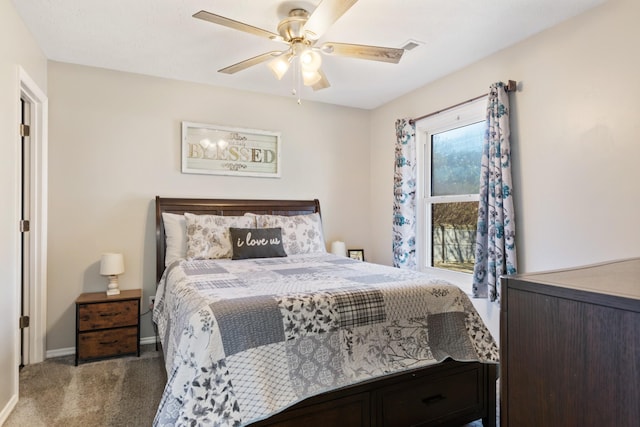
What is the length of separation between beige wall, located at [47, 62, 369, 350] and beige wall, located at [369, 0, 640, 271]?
89.7 inches

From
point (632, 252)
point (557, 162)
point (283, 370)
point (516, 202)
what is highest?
point (557, 162)

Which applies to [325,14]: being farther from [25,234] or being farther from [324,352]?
[25,234]

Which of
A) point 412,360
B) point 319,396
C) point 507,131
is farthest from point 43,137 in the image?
point 507,131

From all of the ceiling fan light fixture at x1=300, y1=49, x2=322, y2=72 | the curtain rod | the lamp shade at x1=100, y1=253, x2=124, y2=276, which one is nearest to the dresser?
the ceiling fan light fixture at x1=300, y1=49, x2=322, y2=72

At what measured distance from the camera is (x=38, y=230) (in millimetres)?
2854

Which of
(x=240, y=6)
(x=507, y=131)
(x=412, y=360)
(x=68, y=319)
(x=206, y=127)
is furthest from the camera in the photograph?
(x=206, y=127)

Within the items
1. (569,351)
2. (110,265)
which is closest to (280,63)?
(110,265)

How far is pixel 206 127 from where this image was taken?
356cm

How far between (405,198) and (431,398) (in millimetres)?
2202

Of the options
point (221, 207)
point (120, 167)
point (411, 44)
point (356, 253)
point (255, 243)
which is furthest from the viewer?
point (356, 253)

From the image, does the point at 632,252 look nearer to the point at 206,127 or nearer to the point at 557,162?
the point at 557,162

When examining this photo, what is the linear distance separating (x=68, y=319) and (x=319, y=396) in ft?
8.61

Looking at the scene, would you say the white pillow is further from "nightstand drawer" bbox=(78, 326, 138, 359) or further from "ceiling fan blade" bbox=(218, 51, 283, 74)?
"ceiling fan blade" bbox=(218, 51, 283, 74)

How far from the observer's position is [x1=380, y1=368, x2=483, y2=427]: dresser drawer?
174 centimetres
